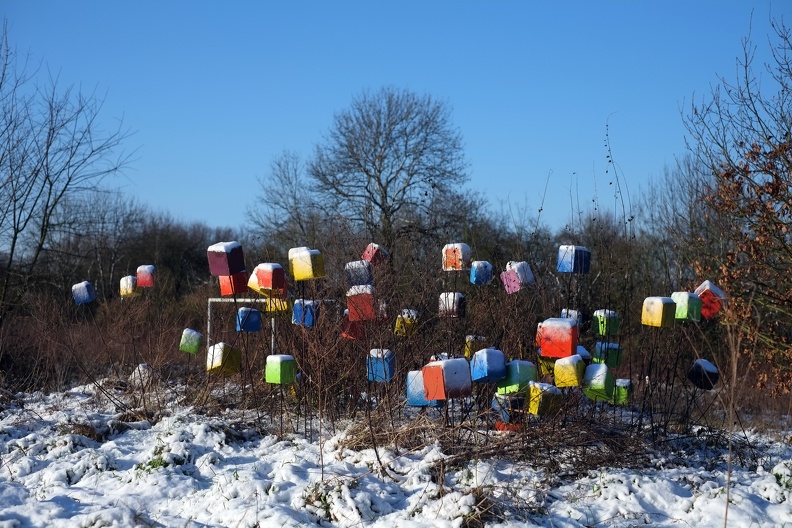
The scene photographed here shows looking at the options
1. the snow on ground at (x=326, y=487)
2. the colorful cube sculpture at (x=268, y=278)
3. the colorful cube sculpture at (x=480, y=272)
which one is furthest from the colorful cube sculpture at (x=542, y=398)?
the colorful cube sculpture at (x=268, y=278)

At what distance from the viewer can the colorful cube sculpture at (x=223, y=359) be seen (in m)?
6.68

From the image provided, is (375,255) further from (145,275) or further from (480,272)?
(145,275)

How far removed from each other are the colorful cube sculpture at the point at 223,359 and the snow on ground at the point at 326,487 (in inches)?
20.8

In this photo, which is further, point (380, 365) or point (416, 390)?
point (380, 365)

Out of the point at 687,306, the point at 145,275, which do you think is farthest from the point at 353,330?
the point at 145,275

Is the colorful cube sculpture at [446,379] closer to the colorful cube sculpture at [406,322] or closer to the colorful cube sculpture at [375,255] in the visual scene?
the colorful cube sculpture at [406,322]

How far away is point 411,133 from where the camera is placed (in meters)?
24.2

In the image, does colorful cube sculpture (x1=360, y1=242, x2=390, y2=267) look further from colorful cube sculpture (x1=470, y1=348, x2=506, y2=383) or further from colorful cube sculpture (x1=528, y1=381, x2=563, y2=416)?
colorful cube sculpture (x1=528, y1=381, x2=563, y2=416)

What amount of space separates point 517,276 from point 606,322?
0.88m

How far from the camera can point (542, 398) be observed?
5547 millimetres

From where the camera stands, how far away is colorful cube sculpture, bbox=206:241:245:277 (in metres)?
6.54

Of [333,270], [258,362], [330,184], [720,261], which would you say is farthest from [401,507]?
[330,184]

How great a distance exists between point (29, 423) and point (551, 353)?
452 cm

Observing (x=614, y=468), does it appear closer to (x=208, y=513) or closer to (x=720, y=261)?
(x=208, y=513)
